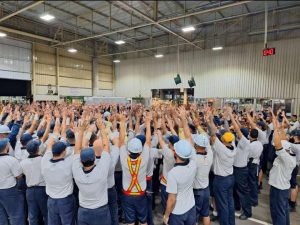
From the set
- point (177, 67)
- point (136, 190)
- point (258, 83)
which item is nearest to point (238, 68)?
point (258, 83)

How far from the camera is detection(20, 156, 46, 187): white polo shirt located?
2.91 m

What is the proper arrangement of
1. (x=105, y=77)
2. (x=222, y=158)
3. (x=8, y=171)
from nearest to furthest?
(x=8, y=171) → (x=222, y=158) → (x=105, y=77)

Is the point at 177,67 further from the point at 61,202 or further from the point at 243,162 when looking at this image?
the point at 61,202

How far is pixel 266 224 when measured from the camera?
Result: 3.87 m

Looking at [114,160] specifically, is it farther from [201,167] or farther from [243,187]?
[243,187]

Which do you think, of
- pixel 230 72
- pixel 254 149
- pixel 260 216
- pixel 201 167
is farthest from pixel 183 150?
pixel 230 72

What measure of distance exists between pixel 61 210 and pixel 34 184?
61 cm

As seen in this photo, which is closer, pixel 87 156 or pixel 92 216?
pixel 87 156

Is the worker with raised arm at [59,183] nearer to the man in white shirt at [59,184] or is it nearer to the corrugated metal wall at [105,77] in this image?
the man in white shirt at [59,184]

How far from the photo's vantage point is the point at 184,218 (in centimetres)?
255

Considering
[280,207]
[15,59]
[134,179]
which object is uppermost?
[15,59]

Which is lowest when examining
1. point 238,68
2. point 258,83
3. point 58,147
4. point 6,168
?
point 6,168

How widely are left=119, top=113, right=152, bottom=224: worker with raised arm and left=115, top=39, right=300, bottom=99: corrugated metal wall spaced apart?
14107mm

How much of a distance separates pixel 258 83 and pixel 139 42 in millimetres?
10960
